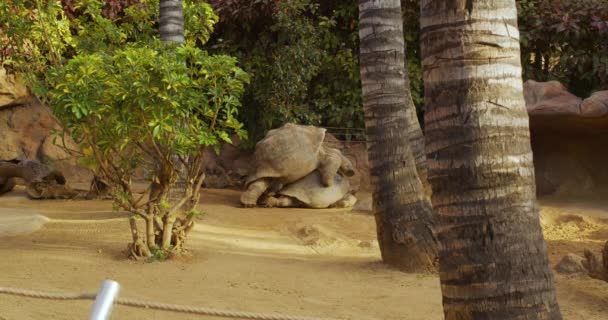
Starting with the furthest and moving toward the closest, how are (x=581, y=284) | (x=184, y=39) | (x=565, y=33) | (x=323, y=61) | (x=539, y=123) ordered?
A: (x=323, y=61), (x=565, y=33), (x=539, y=123), (x=184, y=39), (x=581, y=284)

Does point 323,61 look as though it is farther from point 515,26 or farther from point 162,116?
point 515,26

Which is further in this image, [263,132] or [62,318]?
[263,132]

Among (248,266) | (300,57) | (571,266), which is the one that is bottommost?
(571,266)

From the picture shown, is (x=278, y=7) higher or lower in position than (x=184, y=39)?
higher

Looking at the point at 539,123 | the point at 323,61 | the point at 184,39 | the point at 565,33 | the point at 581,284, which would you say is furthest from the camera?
the point at 323,61

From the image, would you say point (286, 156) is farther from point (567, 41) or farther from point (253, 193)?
point (567, 41)

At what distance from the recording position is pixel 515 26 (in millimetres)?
3264

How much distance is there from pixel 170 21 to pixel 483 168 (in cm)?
580

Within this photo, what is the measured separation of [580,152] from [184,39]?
6.56 m

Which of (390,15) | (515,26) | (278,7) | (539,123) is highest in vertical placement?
(278,7)

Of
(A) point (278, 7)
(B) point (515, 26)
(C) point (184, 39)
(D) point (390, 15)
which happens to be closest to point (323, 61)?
(A) point (278, 7)

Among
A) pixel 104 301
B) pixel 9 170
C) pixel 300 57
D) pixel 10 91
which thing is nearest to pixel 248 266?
pixel 104 301

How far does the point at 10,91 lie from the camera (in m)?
12.7

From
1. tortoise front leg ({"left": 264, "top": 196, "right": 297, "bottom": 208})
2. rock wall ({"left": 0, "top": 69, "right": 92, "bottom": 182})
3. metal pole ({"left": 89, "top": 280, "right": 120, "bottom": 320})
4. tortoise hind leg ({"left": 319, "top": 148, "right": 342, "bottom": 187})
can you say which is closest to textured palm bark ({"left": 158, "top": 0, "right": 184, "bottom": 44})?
tortoise front leg ({"left": 264, "top": 196, "right": 297, "bottom": 208})
